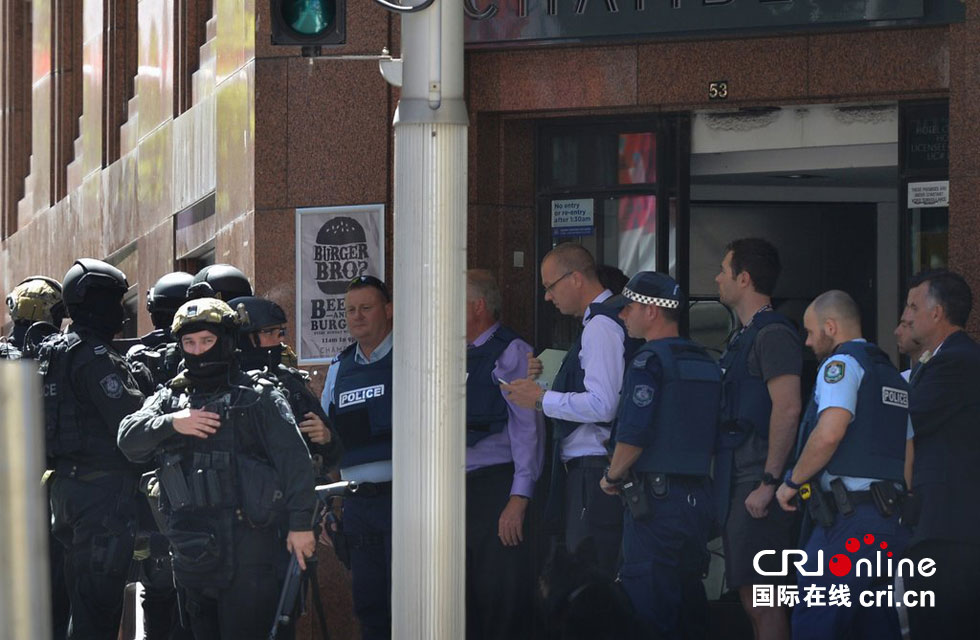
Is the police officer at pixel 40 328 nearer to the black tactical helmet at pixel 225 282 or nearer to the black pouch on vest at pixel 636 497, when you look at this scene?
the black tactical helmet at pixel 225 282

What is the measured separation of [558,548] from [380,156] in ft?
10.7

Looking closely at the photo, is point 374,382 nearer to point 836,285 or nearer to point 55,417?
point 55,417

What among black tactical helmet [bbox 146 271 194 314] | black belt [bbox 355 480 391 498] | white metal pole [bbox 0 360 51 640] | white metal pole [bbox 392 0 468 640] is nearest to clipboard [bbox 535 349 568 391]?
black belt [bbox 355 480 391 498]

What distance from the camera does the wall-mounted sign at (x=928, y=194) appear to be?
883 cm

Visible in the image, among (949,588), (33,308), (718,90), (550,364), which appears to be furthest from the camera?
(718,90)

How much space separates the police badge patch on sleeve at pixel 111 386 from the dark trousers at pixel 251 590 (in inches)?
58.4

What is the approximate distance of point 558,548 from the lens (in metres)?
7.43

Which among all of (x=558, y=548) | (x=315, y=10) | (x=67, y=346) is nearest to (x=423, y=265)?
(x=315, y=10)

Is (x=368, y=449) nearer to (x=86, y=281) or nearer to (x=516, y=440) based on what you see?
(x=516, y=440)

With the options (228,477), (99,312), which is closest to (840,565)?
(228,477)

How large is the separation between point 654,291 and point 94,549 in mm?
3023

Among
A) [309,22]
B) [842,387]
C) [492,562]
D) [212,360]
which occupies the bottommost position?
[492,562]

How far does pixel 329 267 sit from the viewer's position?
9844mm

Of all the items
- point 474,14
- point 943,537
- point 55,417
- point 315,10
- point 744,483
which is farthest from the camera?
point 474,14
